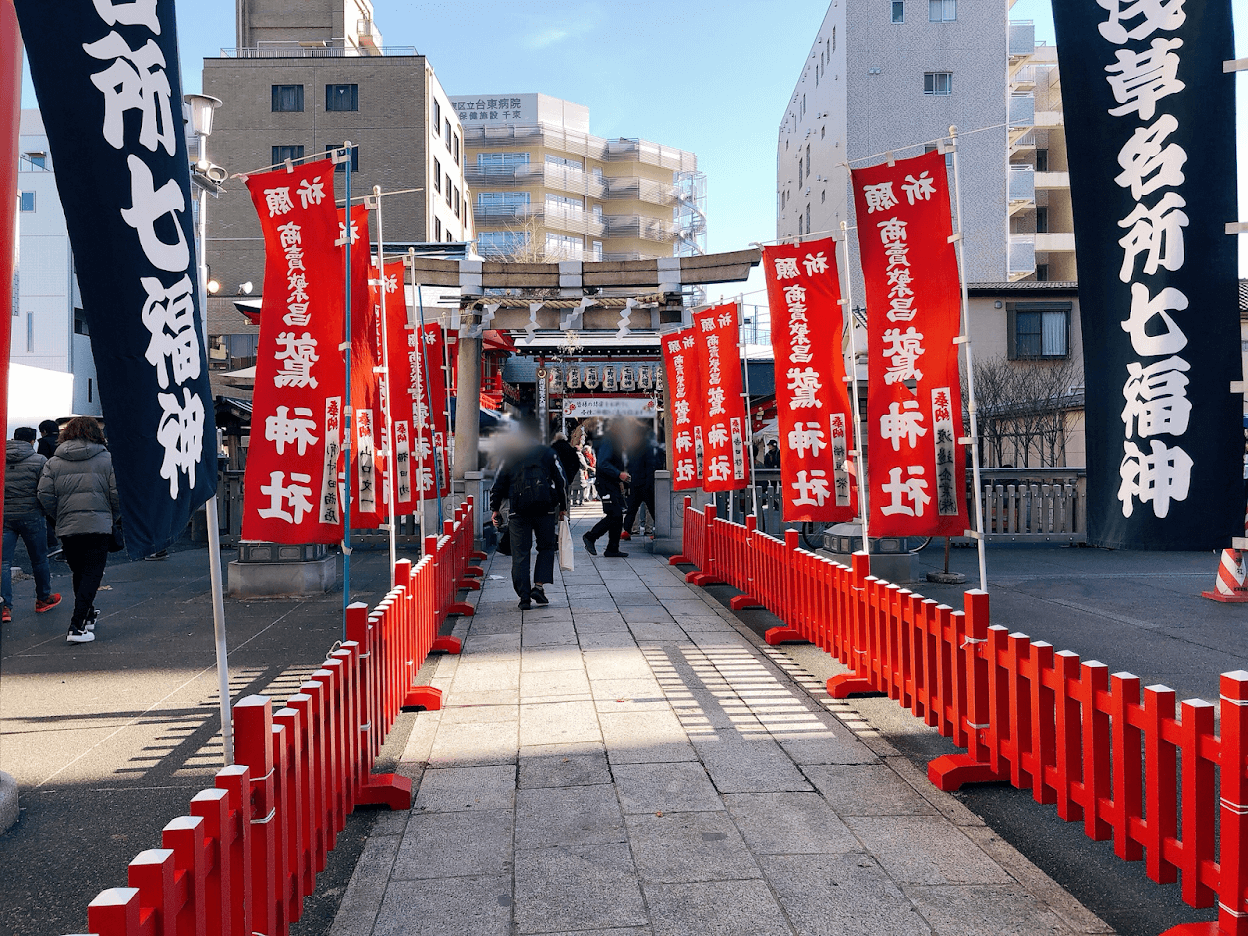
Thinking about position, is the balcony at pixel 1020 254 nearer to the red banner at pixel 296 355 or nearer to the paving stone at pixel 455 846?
the red banner at pixel 296 355

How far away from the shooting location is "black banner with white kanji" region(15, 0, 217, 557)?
3002 millimetres

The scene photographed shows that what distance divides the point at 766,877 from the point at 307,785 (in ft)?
5.80

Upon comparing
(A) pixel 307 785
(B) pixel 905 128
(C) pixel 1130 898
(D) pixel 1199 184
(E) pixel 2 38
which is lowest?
(C) pixel 1130 898

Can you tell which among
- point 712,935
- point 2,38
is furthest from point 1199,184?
point 2,38

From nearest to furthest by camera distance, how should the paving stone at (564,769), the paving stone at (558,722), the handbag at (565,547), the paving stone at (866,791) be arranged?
the paving stone at (866,791), the paving stone at (564,769), the paving stone at (558,722), the handbag at (565,547)

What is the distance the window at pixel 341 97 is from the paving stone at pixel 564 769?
129 feet

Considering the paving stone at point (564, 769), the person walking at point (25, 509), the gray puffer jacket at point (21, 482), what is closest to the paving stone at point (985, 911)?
the paving stone at point (564, 769)

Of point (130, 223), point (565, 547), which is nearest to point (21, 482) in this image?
point (565, 547)

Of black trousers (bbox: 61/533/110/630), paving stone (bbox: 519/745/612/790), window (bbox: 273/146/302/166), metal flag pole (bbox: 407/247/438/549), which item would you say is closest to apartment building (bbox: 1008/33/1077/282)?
metal flag pole (bbox: 407/247/438/549)

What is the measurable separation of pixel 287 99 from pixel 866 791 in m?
41.5

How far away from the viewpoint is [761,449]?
26.6 m

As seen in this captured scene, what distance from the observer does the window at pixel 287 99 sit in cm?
3900

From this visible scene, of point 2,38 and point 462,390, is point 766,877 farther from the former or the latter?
point 462,390

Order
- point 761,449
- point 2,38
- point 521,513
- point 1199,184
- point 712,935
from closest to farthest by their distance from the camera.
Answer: point 712,935 → point 1199,184 → point 2,38 → point 521,513 → point 761,449
